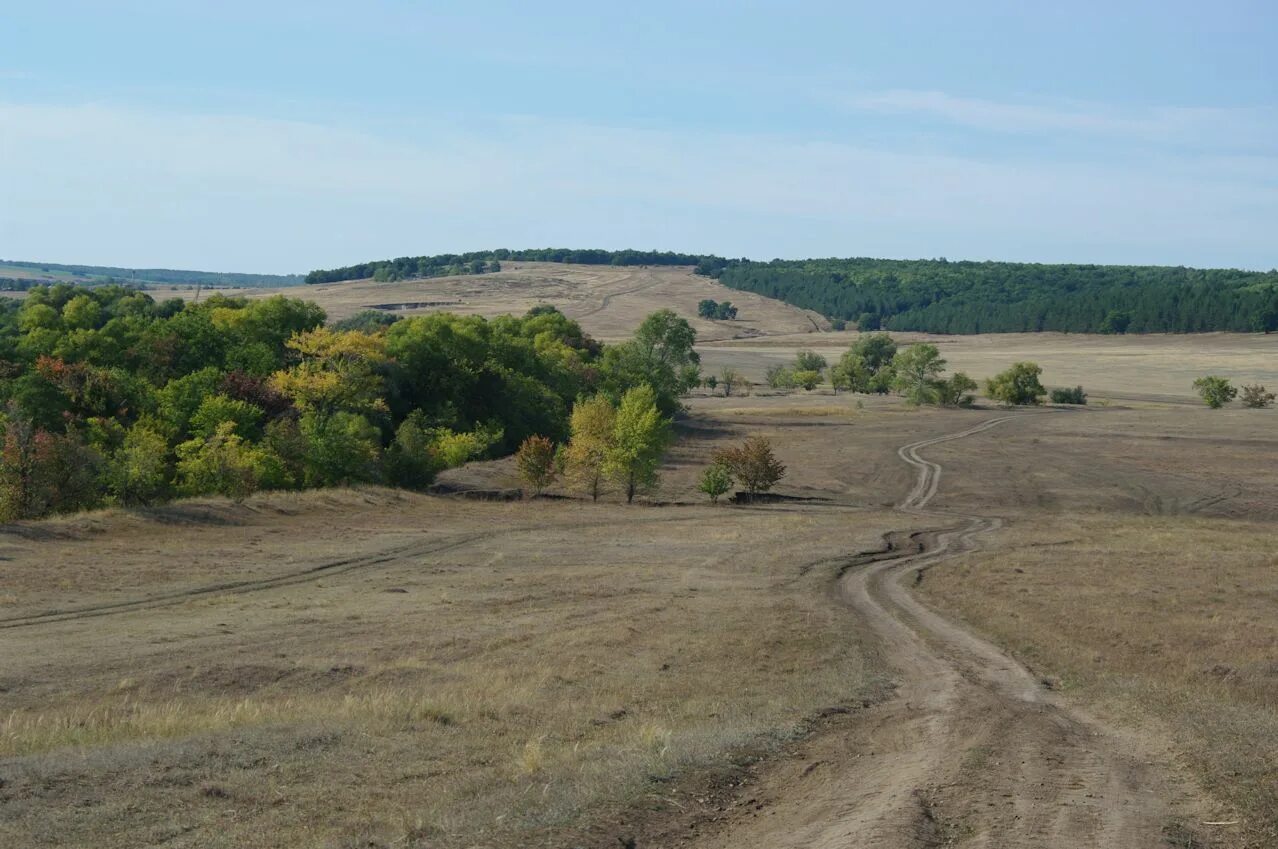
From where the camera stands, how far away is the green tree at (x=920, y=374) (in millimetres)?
140125

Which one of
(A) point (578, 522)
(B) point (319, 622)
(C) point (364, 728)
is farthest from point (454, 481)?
(C) point (364, 728)

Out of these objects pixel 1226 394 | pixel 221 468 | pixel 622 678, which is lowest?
pixel 221 468

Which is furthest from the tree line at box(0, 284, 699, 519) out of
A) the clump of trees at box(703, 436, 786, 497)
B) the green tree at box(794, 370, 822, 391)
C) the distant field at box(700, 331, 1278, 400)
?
the distant field at box(700, 331, 1278, 400)

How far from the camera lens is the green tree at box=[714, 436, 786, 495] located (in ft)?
225

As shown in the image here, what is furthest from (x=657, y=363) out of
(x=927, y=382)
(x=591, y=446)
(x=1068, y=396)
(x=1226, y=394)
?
(x=1226, y=394)

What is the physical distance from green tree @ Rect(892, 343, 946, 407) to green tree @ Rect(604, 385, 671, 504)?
78982 millimetres

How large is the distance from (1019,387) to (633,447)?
8714 centimetres

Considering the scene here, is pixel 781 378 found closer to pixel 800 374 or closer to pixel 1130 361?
pixel 800 374

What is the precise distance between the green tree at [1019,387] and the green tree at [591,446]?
84273 mm

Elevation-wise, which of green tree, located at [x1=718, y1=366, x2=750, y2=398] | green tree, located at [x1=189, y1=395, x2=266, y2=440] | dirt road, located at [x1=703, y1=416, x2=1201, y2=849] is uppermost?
dirt road, located at [x1=703, y1=416, x2=1201, y2=849]

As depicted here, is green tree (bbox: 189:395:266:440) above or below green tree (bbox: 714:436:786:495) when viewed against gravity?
above

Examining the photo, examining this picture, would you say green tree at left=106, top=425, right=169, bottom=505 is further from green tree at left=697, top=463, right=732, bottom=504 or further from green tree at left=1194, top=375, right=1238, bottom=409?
green tree at left=1194, top=375, right=1238, bottom=409

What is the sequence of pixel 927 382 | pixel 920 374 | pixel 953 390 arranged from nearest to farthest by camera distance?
pixel 953 390 < pixel 927 382 < pixel 920 374

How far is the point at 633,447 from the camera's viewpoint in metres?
65.9
